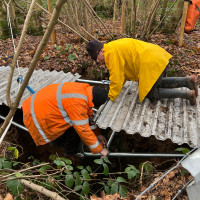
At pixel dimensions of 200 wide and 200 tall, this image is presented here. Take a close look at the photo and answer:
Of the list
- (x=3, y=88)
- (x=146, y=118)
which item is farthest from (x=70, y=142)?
(x=3, y=88)

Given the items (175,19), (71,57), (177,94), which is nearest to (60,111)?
(177,94)

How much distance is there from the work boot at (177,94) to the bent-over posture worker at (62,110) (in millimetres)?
1055

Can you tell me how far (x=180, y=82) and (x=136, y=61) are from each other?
2.75ft

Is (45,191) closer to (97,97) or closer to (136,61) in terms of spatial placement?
(97,97)

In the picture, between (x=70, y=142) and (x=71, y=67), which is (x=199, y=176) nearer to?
(x=70, y=142)

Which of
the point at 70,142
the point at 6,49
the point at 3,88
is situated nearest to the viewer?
the point at 70,142

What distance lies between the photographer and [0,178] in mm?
1440

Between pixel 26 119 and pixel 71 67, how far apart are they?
311cm

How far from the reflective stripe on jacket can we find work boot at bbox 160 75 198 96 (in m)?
0.41

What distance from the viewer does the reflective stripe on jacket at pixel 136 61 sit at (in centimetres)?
270

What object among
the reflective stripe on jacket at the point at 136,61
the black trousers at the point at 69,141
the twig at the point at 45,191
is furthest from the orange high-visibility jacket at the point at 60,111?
the twig at the point at 45,191

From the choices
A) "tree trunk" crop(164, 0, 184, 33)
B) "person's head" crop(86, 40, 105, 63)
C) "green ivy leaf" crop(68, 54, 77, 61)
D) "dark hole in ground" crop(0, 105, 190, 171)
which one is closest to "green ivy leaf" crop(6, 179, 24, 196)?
"person's head" crop(86, 40, 105, 63)

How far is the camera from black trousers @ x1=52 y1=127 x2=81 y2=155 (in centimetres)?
293

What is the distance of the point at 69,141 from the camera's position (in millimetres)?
2934
